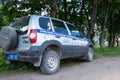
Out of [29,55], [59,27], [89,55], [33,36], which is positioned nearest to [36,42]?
[33,36]

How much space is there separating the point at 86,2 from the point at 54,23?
41.2ft

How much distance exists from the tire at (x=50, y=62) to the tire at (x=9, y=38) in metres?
1.10

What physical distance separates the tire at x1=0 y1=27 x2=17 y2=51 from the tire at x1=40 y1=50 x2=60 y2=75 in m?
1.10

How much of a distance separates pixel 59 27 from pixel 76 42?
1138 mm

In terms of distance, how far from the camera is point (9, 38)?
720cm

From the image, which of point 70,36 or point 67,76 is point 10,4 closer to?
point 70,36

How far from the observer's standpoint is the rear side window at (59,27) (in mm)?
8141

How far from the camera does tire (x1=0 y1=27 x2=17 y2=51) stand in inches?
284

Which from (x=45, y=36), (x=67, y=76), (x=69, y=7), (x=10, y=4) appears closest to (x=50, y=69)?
(x=67, y=76)

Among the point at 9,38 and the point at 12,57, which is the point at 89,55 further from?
the point at 9,38

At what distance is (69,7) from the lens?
20.4 metres

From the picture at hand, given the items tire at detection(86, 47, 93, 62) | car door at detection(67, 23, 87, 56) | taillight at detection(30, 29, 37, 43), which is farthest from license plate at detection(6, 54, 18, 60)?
tire at detection(86, 47, 93, 62)

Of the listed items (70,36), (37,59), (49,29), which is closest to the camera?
(37,59)

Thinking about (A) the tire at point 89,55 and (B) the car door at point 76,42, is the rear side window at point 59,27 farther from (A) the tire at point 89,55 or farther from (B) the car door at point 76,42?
(A) the tire at point 89,55
